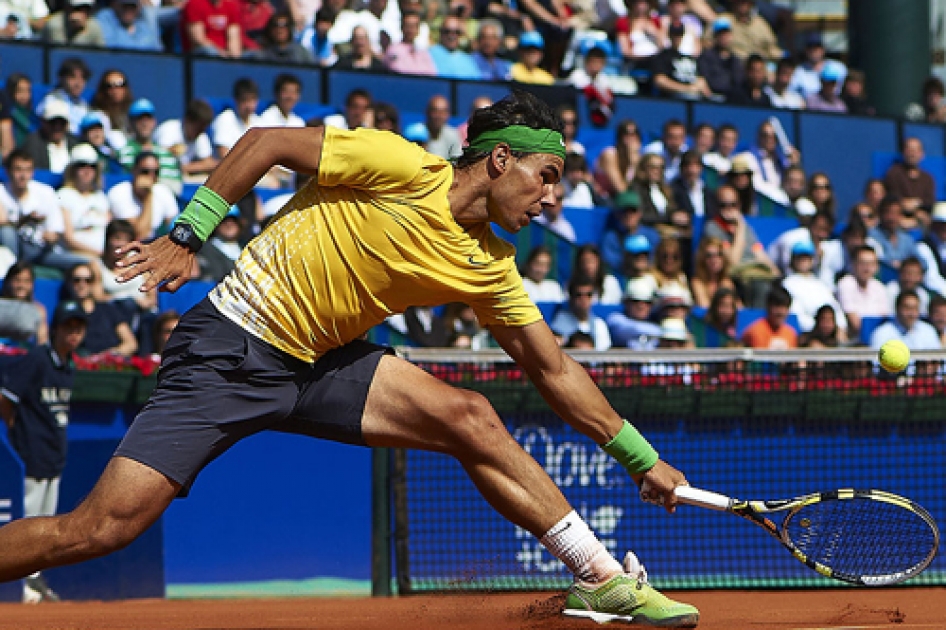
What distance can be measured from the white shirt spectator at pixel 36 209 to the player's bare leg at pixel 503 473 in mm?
5611

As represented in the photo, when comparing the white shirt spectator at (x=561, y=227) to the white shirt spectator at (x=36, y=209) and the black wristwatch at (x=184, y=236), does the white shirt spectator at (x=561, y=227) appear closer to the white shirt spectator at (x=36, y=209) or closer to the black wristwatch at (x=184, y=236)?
the white shirt spectator at (x=36, y=209)

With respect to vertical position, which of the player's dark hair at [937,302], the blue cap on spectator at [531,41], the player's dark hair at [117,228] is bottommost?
the player's dark hair at [937,302]

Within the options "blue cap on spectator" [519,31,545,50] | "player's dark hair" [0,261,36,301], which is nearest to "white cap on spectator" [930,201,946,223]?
"blue cap on spectator" [519,31,545,50]

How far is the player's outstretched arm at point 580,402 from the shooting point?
525cm

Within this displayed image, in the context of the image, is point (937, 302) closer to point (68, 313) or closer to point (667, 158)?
Result: point (667, 158)

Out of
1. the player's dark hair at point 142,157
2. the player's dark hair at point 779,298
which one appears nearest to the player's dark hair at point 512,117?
Answer: the player's dark hair at point 142,157

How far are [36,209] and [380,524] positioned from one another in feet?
11.3

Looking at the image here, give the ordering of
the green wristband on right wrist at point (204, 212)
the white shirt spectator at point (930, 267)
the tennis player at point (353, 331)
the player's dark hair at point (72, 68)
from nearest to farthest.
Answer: the green wristband on right wrist at point (204, 212), the tennis player at point (353, 331), the player's dark hair at point (72, 68), the white shirt spectator at point (930, 267)

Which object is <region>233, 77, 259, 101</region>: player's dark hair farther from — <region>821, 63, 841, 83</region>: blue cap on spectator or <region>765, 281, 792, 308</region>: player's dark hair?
<region>821, 63, 841, 83</region>: blue cap on spectator

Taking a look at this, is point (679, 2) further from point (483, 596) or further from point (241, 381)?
point (241, 381)

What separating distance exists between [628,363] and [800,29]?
13.9m

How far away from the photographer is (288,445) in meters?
8.90

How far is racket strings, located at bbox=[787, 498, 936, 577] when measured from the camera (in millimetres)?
5484

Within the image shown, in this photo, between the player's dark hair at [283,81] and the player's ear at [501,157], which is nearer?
the player's ear at [501,157]
